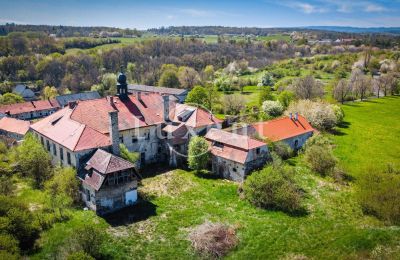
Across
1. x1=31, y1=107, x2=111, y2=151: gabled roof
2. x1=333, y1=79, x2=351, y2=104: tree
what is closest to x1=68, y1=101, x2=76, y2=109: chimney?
x1=31, y1=107, x2=111, y2=151: gabled roof

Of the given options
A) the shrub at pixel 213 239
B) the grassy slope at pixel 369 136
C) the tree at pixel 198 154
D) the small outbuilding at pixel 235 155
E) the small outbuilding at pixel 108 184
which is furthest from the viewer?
the grassy slope at pixel 369 136

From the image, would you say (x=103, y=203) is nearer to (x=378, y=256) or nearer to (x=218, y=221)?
(x=218, y=221)

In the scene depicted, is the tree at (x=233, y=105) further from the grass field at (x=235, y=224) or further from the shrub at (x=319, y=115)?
the grass field at (x=235, y=224)

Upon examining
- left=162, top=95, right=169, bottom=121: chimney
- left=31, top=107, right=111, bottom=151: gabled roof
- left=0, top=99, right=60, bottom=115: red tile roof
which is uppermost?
left=162, top=95, right=169, bottom=121: chimney

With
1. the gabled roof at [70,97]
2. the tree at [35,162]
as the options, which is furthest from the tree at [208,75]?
the tree at [35,162]

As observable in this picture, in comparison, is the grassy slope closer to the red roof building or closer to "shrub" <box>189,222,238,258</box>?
"shrub" <box>189,222,238,258</box>
